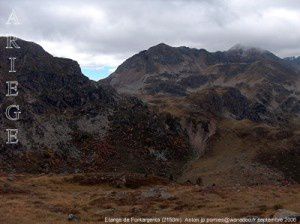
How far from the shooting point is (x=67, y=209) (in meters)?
47.8

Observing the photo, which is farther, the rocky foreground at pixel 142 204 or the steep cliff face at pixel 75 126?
the steep cliff face at pixel 75 126

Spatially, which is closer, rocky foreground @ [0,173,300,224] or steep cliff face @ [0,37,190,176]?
rocky foreground @ [0,173,300,224]

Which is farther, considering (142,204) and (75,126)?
(75,126)

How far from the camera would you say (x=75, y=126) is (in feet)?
448

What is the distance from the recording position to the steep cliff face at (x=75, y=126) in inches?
4683

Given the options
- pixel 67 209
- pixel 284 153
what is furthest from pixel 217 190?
pixel 284 153

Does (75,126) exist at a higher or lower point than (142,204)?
higher

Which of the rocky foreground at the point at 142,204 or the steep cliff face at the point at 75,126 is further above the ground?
the steep cliff face at the point at 75,126

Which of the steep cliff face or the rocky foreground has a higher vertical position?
the steep cliff face

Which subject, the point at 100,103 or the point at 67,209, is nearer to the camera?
the point at 67,209

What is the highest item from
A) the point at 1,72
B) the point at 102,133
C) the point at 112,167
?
the point at 1,72

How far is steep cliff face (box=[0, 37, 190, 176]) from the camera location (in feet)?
390

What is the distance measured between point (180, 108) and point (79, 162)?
74.8 m

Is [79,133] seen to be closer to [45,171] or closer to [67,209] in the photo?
[45,171]
